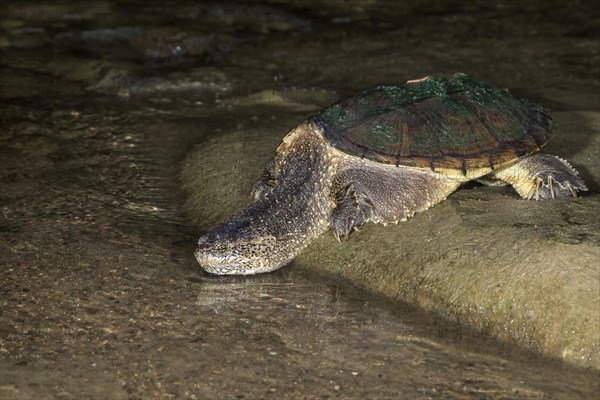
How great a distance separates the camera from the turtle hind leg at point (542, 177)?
5020mm

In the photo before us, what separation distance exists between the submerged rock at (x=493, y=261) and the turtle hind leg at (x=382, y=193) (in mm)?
74

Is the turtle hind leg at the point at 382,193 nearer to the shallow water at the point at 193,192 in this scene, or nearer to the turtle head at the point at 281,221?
the turtle head at the point at 281,221

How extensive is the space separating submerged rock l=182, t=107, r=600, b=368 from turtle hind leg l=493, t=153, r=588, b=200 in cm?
7

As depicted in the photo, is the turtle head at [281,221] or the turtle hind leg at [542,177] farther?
the turtle hind leg at [542,177]

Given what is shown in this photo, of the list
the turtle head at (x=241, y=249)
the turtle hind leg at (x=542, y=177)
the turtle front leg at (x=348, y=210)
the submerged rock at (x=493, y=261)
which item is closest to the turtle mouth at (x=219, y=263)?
the turtle head at (x=241, y=249)

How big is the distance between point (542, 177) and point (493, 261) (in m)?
0.89

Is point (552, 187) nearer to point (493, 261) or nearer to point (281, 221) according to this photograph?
point (493, 261)

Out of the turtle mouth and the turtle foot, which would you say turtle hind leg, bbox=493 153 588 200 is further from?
the turtle mouth

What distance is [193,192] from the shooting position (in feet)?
19.0

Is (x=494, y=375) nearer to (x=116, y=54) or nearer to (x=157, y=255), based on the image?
(x=157, y=255)

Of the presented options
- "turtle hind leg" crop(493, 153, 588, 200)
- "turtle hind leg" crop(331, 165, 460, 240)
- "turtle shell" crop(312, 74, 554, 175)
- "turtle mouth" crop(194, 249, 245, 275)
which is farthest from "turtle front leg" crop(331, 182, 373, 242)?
"turtle hind leg" crop(493, 153, 588, 200)

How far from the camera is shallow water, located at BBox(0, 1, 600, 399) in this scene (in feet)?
12.6

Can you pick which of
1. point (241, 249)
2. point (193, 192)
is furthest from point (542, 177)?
point (193, 192)

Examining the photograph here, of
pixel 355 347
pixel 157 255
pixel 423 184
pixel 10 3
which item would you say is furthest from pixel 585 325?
pixel 10 3
